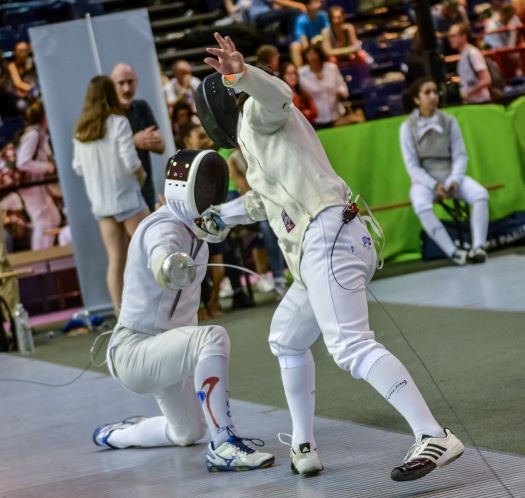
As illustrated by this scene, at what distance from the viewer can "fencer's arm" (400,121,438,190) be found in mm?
10242

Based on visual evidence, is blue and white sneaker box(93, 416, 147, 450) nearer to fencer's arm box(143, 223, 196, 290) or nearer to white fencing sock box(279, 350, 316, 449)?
fencer's arm box(143, 223, 196, 290)

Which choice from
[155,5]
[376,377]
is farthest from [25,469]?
[155,5]

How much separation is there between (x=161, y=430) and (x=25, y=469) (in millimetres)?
580

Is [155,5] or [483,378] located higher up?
[155,5]

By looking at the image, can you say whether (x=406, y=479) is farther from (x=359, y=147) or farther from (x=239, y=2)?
(x=239, y=2)

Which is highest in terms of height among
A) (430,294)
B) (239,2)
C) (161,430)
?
(239,2)

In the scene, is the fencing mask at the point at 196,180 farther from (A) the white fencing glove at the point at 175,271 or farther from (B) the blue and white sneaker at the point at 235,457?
(B) the blue and white sneaker at the point at 235,457

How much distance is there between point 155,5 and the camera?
57.7 ft

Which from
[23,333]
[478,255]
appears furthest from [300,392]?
[478,255]

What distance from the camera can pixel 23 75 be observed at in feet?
46.5

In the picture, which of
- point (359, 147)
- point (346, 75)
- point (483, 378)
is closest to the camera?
point (483, 378)

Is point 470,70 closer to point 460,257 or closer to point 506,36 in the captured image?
point 506,36

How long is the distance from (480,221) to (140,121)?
292 cm

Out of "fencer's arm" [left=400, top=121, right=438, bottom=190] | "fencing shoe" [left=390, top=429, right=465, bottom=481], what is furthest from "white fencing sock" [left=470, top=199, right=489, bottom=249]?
"fencing shoe" [left=390, top=429, right=465, bottom=481]
